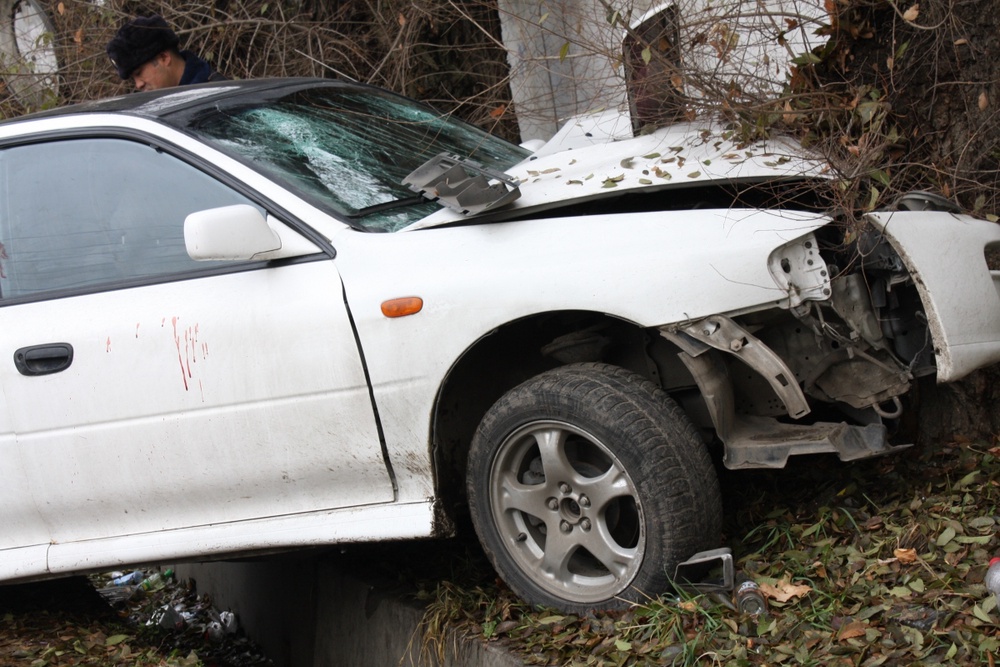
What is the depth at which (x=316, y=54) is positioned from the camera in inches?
301

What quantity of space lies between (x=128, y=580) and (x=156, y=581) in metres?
0.18

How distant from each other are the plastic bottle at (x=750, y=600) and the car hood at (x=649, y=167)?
1.31m

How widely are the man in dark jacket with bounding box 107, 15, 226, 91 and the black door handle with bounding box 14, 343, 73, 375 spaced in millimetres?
2340

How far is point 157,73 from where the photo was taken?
581 cm

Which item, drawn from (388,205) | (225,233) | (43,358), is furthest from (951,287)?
(43,358)

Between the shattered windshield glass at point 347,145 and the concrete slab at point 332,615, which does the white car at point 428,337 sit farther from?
the concrete slab at point 332,615

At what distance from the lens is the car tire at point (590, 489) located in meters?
3.20

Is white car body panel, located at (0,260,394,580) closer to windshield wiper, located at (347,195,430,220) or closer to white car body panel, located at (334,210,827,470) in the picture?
white car body panel, located at (334,210,827,470)

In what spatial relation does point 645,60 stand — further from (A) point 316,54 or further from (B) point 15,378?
(A) point 316,54

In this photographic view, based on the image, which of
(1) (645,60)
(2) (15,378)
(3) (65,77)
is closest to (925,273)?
(1) (645,60)

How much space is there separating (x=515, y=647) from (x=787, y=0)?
2.95m

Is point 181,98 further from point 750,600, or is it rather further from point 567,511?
point 750,600

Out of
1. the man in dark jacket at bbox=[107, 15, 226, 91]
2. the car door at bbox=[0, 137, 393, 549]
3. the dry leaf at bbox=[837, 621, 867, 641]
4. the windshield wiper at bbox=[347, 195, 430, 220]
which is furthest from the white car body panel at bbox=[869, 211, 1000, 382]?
the man in dark jacket at bbox=[107, 15, 226, 91]

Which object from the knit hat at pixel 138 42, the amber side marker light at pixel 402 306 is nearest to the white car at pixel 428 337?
the amber side marker light at pixel 402 306
